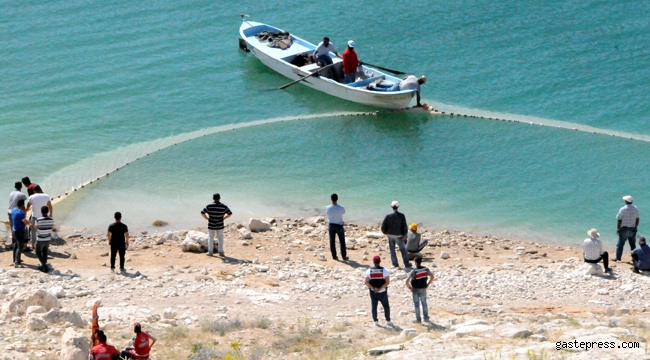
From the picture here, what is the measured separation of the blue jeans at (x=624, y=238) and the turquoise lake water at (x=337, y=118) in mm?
1985

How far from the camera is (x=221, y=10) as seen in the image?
134ft

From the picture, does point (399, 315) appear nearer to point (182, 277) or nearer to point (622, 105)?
point (182, 277)

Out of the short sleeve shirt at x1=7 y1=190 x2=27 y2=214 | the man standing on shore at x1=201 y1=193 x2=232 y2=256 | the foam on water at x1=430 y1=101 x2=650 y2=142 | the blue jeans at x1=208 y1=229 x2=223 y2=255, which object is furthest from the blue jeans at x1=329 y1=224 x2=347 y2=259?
the foam on water at x1=430 y1=101 x2=650 y2=142

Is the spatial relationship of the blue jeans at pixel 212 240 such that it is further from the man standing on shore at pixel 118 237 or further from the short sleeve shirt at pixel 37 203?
the short sleeve shirt at pixel 37 203

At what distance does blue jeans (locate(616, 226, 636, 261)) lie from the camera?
20422 mm

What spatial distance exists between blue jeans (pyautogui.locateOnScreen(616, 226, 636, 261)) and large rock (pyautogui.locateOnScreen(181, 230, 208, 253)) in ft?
32.1

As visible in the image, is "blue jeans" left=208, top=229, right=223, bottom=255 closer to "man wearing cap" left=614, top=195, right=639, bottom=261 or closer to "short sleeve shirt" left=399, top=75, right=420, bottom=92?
"man wearing cap" left=614, top=195, right=639, bottom=261

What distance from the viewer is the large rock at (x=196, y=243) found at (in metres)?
21.1

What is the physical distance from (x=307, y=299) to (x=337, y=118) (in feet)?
46.8

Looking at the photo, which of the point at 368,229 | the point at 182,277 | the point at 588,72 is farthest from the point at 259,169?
the point at 588,72

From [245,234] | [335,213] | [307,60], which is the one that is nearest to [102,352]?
[335,213]

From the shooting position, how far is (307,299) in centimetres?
1778

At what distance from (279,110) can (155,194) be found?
7.75m

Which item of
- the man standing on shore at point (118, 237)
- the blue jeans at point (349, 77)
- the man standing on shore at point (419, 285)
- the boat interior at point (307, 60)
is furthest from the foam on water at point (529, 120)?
the man standing on shore at point (118, 237)
